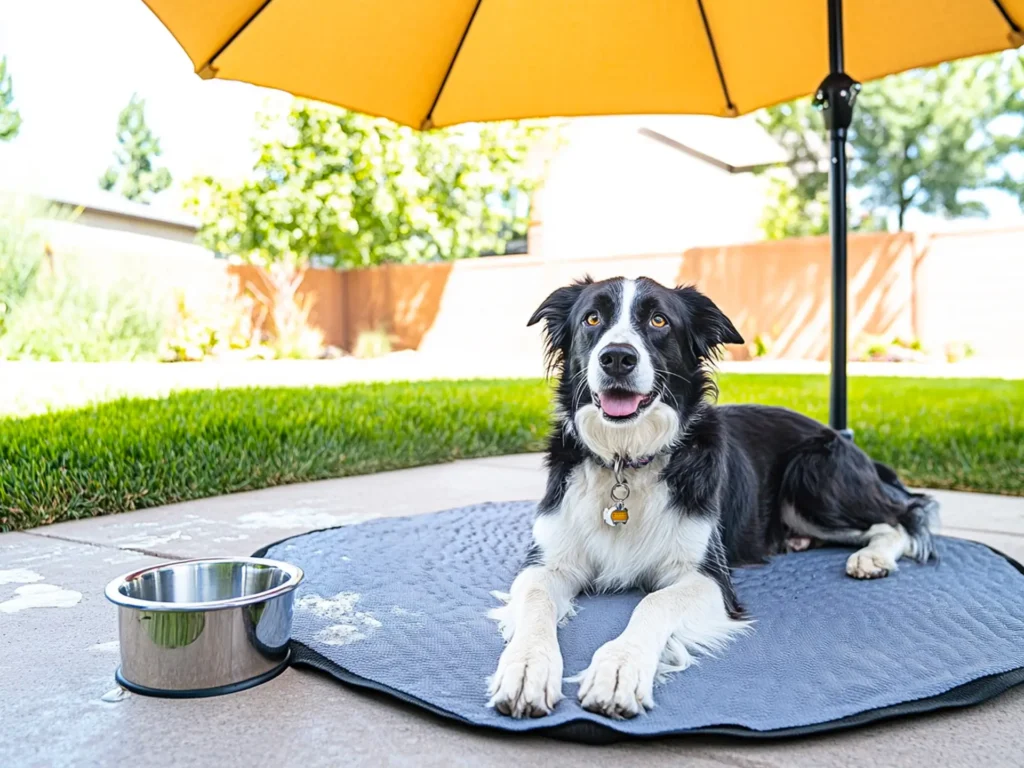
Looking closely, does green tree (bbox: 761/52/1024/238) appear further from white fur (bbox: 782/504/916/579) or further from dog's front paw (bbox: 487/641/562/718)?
dog's front paw (bbox: 487/641/562/718)

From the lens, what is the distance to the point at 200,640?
6.93 ft

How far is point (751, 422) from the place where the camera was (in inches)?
147

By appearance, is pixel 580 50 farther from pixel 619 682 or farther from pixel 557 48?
pixel 619 682

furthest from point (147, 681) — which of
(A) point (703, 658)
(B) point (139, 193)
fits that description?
(B) point (139, 193)

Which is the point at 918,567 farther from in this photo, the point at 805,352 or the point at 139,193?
the point at 139,193

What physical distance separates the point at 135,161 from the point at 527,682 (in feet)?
195

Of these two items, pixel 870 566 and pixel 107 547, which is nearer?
pixel 870 566

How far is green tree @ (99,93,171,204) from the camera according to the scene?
54.0 m

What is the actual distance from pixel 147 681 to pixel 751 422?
2.60 m

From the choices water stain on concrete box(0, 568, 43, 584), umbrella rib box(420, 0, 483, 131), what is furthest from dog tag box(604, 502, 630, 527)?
umbrella rib box(420, 0, 483, 131)

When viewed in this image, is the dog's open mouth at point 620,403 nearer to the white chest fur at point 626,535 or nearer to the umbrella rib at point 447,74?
the white chest fur at point 626,535

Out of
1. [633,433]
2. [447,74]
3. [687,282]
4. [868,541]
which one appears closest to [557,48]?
[447,74]

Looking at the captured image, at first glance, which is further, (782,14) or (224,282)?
(224,282)

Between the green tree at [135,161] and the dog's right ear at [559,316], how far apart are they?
5651 cm
